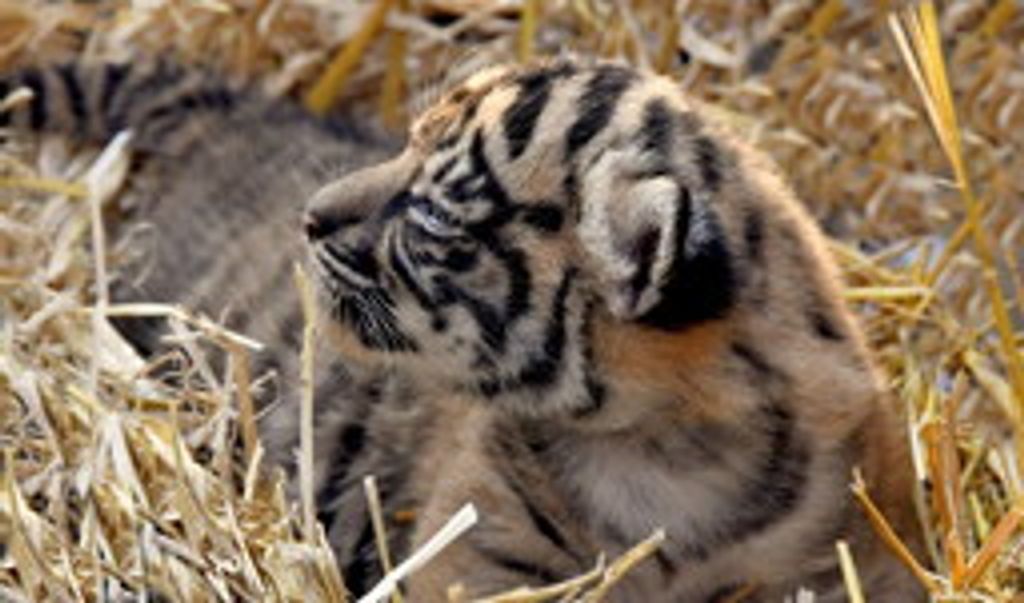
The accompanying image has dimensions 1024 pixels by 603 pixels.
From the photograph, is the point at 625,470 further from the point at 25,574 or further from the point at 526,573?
the point at 25,574

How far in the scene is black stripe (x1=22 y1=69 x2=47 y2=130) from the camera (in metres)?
5.20

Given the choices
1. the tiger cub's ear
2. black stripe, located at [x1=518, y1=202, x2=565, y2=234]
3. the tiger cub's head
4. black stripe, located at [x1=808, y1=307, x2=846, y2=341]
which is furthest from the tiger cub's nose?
black stripe, located at [x1=808, y1=307, x2=846, y2=341]

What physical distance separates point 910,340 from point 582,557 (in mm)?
1537

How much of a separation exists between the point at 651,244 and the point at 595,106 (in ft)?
1.22

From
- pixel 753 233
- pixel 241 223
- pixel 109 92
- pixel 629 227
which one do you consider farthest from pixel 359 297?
pixel 109 92

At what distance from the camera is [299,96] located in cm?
568

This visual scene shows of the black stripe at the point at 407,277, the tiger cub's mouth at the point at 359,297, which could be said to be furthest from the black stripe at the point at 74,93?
the black stripe at the point at 407,277

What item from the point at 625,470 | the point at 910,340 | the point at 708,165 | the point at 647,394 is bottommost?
the point at 910,340

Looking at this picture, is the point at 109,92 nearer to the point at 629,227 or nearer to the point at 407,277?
the point at 407,277

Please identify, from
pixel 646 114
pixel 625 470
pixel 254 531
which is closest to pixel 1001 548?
pixel 625 470

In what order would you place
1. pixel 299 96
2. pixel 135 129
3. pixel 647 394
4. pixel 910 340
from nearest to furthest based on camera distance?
pixel 647 394 < pixel 910 340 < pixel 135 129 < pixel 299 96

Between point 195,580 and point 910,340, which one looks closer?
point 195,580

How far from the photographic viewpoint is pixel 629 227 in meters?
3.15

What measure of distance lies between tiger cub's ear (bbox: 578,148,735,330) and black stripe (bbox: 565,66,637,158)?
0.27ft
